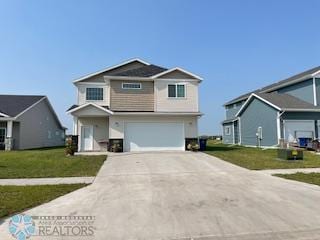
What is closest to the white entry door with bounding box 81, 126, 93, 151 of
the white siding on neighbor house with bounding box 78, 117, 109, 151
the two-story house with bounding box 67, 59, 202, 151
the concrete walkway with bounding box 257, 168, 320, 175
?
the two-story house with bounding box 67, 59, 202, 151

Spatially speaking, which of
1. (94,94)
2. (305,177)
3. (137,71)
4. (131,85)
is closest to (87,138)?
(94,94)

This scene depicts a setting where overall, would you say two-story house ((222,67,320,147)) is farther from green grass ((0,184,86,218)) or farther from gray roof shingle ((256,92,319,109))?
green grass ((0,184,86,218))

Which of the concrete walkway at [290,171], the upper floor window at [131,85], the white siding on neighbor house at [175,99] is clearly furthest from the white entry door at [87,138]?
the concrete walkway at [290,171]

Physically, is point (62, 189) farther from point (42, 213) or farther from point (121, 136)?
point (121, 136)

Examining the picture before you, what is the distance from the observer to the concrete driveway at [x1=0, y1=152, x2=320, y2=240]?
4.49 m

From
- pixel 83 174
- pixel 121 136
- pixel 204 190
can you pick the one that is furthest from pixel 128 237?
pixel 121 136

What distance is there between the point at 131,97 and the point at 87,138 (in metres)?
4.91

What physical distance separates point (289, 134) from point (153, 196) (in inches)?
695

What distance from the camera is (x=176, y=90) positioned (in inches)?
774

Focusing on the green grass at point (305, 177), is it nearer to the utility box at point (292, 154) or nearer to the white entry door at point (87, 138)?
the utility box at point (292, 154)

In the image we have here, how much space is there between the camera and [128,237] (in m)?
4.29

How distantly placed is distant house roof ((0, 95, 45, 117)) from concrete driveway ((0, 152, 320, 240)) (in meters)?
17.6

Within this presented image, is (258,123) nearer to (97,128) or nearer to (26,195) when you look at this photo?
(97,128)

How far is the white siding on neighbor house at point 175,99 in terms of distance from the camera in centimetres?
1930
